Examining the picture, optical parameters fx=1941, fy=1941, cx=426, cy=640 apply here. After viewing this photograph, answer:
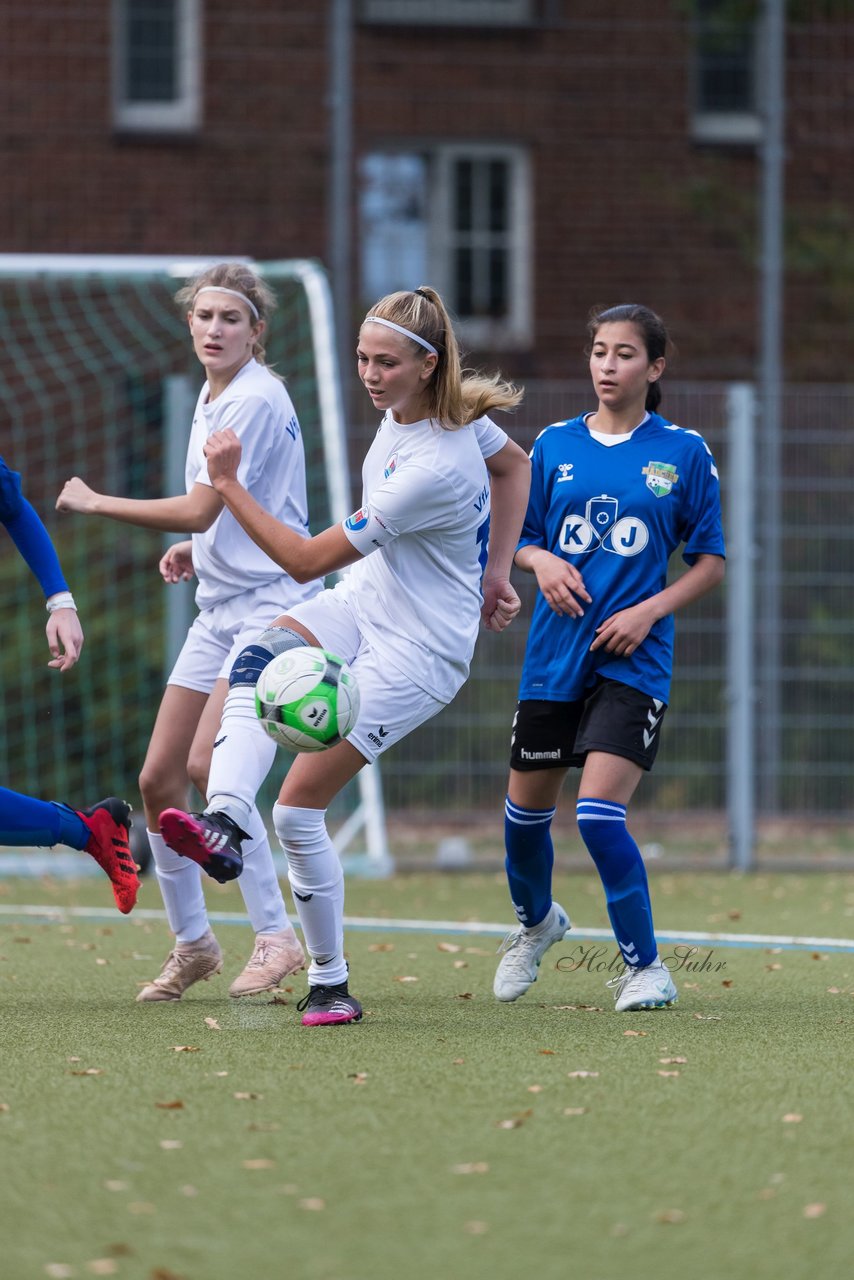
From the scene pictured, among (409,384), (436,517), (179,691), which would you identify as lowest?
(179,691)

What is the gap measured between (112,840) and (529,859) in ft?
4.03

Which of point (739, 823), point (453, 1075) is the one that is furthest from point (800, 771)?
point (453, 1075)

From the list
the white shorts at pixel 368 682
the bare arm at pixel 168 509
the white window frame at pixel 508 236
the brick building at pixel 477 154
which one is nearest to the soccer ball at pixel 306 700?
the white shorts at pixel 368 682

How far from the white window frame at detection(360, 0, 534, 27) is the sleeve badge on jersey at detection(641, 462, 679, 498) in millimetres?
10848

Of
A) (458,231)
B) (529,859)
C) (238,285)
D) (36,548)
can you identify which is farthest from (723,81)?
(529,859)

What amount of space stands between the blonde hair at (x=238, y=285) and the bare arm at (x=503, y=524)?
0.88 meters

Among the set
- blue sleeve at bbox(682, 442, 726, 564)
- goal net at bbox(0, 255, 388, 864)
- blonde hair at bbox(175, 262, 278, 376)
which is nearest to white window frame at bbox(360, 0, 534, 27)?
goal net at bbox(0, 255, 388, 864)

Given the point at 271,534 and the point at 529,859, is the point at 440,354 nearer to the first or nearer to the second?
the point at 271,534

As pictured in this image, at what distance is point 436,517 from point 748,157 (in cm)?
1189

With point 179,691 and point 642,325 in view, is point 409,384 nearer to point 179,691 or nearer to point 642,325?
point 642,325

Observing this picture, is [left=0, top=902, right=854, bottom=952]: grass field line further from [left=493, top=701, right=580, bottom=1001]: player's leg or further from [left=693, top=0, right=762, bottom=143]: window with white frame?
[left=693, top=0, right=762, bottom=143]: window with white frame

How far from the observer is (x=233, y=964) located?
6742 millimetres

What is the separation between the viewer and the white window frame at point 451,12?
15.5 meters

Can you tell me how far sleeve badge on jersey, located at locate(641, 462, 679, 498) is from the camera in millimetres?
5570
